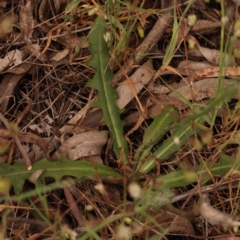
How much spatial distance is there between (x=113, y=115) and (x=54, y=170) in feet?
0.76

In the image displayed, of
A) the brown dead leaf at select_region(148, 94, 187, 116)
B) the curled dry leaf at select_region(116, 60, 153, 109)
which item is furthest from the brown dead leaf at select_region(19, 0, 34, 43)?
the brown dead leaf at select_region(148, 94, 187, 116)

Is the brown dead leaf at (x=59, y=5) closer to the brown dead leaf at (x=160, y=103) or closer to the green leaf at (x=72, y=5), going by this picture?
the green leaf at (x=72, y=5)

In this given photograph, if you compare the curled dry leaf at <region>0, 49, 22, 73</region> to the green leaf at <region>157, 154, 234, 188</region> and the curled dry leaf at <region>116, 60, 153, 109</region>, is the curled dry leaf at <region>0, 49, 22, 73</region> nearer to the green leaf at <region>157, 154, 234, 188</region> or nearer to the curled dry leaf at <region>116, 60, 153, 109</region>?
the curled dry leaf at <region>116, 60, 153, 109</region>

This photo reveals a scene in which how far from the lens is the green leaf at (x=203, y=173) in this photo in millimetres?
1093

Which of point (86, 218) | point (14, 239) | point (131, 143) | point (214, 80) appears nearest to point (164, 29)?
point (214, 80)

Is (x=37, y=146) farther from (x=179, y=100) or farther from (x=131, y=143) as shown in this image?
(x=179, y=100)

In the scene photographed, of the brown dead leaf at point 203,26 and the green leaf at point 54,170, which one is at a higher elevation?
the brown dead leaf at point 203,26

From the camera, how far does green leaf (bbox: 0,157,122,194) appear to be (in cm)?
111

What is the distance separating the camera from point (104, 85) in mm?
1174

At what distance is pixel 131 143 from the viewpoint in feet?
3.85

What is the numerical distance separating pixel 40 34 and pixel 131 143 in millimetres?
452

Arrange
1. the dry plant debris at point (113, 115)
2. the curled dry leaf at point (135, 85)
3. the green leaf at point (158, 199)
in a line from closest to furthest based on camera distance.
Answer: the green leaf at point (158, 199) < the dry plant debris at point (113, 115) < the curled dry leaf at point (135, 85)

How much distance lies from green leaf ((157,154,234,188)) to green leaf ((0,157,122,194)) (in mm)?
137

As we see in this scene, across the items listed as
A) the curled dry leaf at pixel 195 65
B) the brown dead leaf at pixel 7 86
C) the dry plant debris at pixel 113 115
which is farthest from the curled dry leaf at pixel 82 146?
the curled dry leaf at pixel 195 65
